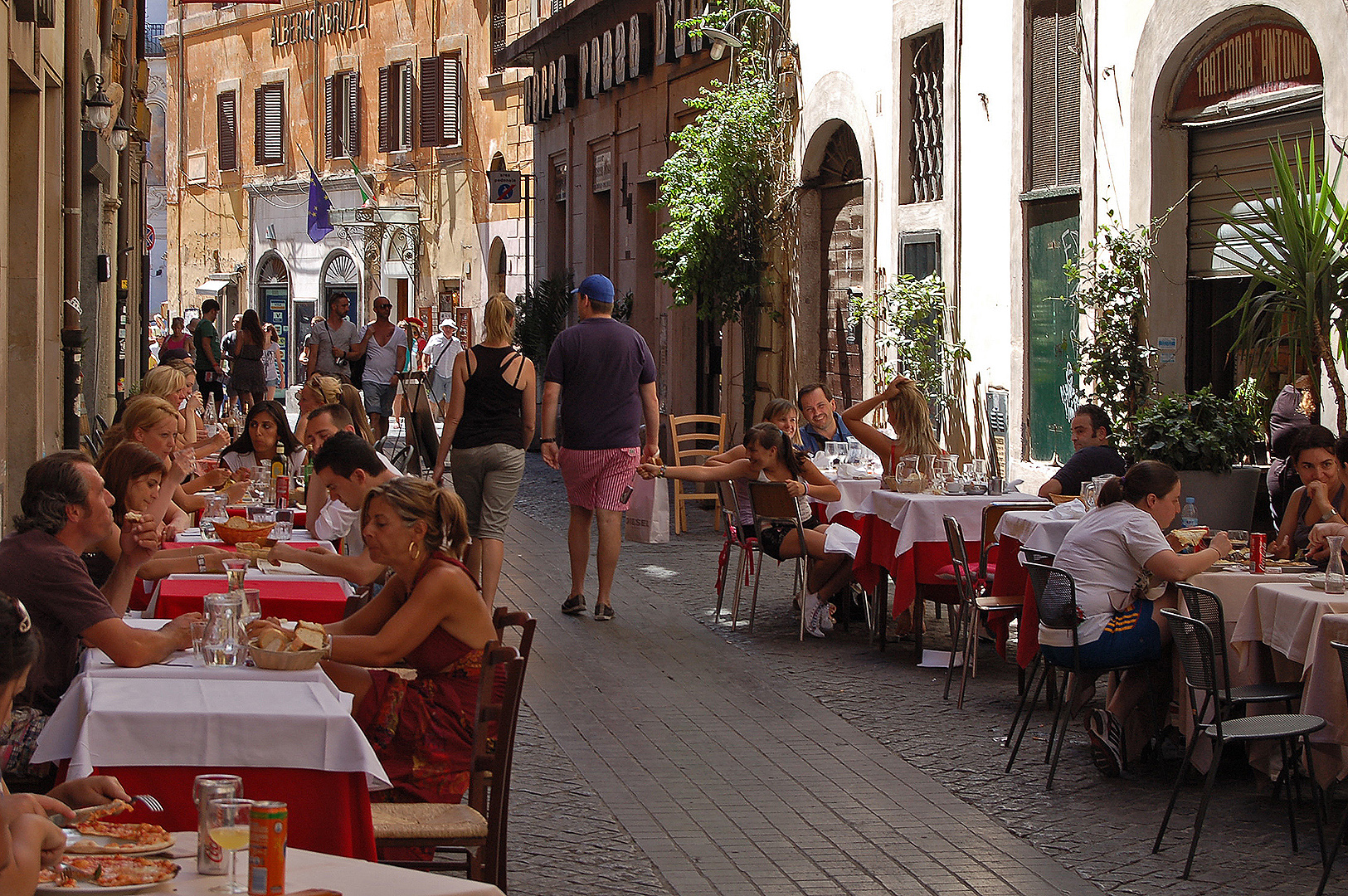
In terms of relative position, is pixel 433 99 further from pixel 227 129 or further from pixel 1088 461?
pixel 1088 461

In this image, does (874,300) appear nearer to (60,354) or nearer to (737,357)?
(737,357)

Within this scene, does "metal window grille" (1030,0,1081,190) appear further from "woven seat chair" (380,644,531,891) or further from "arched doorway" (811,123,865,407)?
"woven seat chair" (380,644,531,891)

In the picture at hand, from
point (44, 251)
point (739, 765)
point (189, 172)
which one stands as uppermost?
point (189, 172)

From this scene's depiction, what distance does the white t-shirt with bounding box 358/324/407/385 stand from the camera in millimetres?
20750

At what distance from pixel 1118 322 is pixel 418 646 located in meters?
7.65

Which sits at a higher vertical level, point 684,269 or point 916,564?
point 684,269

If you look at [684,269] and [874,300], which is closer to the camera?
[874,300]

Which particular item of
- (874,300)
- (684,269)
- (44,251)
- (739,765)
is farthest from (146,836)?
(684,269)

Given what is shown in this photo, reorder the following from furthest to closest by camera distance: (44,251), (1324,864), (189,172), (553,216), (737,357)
A: (189,172), (553,216), (737,357), (44,251), (1324,864)

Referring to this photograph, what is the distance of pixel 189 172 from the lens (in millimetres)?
45188

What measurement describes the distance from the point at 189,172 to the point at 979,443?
3531 centimetres

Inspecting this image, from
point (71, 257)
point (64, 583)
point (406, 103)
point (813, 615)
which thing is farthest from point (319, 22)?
point (64, 583)

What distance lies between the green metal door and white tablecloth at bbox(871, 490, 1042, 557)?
275cm

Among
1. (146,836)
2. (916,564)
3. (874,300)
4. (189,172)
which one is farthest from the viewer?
(189,172)
